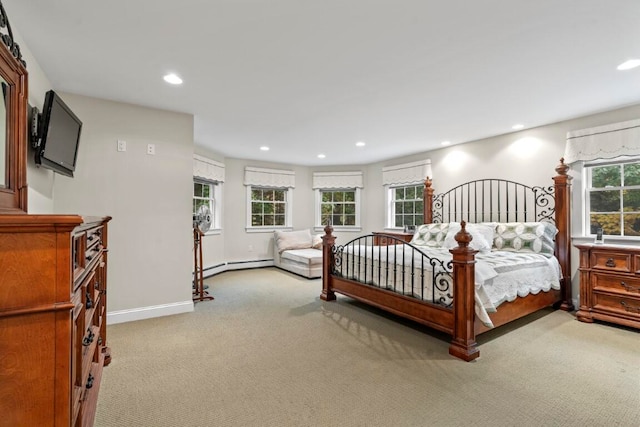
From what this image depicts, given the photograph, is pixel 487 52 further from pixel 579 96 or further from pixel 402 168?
pixel 402 168

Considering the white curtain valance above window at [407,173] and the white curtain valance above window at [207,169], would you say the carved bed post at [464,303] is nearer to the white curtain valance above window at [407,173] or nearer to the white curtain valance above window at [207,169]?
the white curtain valance above window at [407,173]

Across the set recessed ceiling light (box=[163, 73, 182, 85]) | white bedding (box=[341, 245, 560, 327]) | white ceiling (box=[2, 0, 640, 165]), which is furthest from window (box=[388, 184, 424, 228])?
recessed ceiling light (box=[163, 73, 182, 85])

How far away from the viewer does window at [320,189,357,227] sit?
7.12m

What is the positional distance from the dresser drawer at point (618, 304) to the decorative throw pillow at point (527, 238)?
60 cm

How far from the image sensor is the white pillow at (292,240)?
6.40 m

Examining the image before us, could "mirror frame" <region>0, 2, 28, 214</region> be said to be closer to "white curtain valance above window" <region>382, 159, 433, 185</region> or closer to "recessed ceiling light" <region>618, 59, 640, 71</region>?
"recessed ceiling light" <region>618, 59, 640, 71</region>

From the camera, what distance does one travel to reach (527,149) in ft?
13.7

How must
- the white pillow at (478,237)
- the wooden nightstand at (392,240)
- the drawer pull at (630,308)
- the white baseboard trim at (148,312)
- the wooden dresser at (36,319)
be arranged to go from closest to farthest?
the wooden dresser at (36,319) → the drawer pull at (630,308) → the white baseboard trim at (148,312) → the white pillow at (478,237) → the wooden nightstand at (392,240)

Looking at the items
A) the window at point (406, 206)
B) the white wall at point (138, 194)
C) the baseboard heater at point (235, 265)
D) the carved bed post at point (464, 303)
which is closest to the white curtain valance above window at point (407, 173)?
the window at point (406, 206)

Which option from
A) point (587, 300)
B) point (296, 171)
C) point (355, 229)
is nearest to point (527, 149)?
point (587, 300)

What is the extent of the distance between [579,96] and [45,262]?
419 cm

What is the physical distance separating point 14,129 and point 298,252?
4.64 metres

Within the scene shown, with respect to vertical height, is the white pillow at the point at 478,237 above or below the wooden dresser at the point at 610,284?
above

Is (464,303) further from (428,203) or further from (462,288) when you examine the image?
(428,203)
